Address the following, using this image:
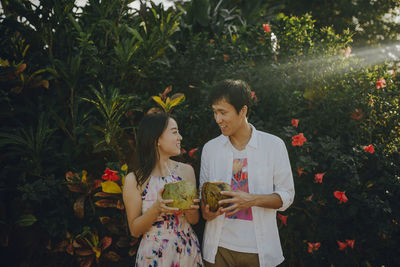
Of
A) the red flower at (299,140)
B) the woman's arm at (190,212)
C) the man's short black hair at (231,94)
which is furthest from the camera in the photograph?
the red flower at (299,140)

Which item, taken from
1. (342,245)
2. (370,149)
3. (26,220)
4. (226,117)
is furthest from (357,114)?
(26,220)

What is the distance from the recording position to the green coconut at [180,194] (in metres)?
1.97

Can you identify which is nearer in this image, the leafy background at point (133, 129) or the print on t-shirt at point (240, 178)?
the print on t-shirt at point (240, 178)

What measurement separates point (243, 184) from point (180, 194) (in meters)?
0.57

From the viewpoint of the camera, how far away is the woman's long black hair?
232 centimetres

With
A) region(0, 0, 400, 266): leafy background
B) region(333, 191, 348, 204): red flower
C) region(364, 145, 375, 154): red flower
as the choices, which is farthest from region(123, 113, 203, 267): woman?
region(364, 145, 375, 154): red flower

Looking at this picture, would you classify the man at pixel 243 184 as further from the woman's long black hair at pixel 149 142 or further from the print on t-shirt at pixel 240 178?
the woman's long black hair at pixel 149 142

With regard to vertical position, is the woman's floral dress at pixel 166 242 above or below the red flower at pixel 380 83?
below

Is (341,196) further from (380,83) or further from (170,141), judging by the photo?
(170,141)

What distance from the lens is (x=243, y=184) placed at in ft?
7.54

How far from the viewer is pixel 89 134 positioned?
2.98 m

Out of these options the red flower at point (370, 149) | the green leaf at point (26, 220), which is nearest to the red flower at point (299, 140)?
the red flower at point (370, 149)

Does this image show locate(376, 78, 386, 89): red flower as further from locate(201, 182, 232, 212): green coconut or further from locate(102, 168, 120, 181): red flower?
locate(102, 168, 120, 181): red flower

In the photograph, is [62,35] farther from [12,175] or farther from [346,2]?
[346,2]
